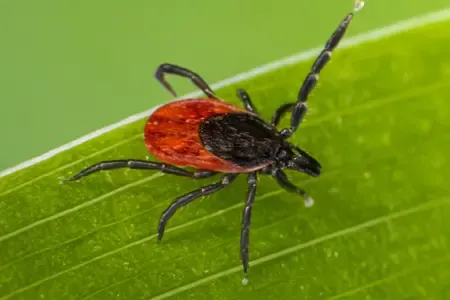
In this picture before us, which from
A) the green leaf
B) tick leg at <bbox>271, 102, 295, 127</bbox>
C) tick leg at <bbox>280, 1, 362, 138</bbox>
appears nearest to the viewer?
the green leaf

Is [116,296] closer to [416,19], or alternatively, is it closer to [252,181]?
[252,181]

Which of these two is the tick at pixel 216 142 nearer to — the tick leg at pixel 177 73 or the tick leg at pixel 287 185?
the tick leg at pixel 287 185

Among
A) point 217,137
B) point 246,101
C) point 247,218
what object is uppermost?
point 246,101

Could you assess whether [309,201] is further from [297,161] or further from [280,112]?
[280,112]

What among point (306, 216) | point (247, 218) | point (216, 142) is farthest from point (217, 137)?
point (306, 216)

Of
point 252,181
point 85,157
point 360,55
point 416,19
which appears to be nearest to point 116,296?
point 85,157

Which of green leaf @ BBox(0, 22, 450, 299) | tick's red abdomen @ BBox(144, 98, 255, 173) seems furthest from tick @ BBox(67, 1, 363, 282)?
green leaf @ BBox(0, 22, 450, 299)

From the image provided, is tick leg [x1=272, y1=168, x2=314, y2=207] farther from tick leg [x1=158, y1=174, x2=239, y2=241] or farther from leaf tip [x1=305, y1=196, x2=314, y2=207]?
tick leg [x1=158, y1=174, x2=239, y2=241]
